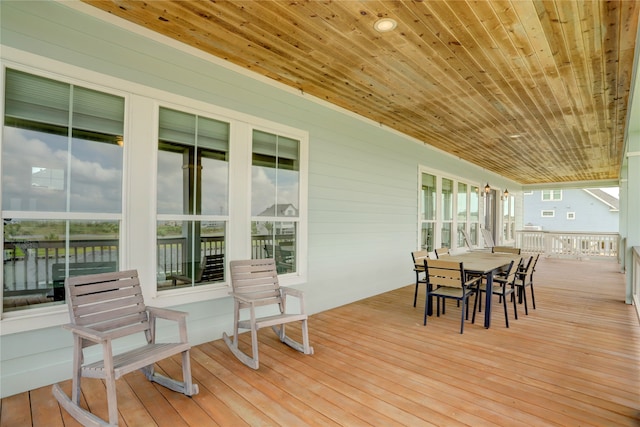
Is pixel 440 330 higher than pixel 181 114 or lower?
lower

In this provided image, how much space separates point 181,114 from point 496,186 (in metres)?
11.0

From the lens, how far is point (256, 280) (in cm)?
342

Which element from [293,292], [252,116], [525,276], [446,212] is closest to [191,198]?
[252,116]

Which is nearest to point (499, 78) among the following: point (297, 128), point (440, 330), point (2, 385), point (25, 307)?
point (297, 128)

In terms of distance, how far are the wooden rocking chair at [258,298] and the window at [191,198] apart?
1.40ft

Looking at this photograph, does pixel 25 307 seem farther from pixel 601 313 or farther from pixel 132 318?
pixel 601 313

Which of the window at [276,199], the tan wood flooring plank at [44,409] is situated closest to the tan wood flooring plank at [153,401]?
the tan wood flooring plank at [44,409]

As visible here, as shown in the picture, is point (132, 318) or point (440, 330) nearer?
point (132, 318)

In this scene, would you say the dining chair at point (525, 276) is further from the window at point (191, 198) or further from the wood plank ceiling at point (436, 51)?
the window at point (191, 198)

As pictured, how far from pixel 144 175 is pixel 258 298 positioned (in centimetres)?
157

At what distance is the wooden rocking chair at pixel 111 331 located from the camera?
2006mm

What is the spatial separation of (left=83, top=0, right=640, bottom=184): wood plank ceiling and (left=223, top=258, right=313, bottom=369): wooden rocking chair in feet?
7.42

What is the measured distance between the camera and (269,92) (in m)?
4.07

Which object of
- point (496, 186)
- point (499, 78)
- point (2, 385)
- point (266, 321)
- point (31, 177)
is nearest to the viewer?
point (2, 385)
